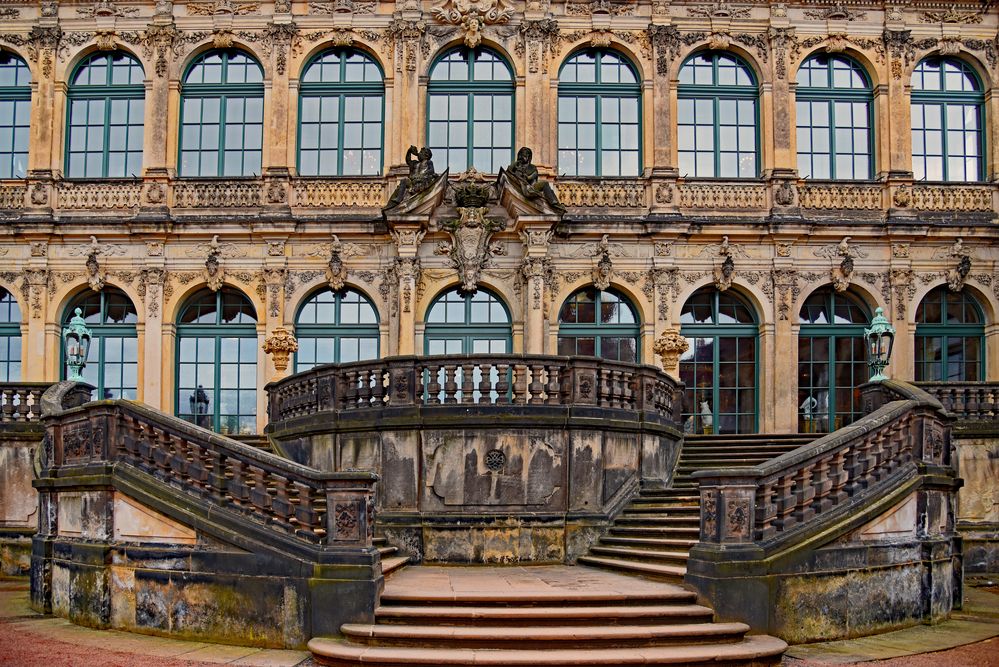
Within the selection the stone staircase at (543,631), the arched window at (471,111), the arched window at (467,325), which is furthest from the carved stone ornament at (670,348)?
the stone staircase at (543,631)

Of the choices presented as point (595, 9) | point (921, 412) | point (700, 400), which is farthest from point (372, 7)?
point (921, 412)

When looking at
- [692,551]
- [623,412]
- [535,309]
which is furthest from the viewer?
[535,309]

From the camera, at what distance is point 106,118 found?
85.8ft

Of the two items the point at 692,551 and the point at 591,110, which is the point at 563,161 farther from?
the point at 692,551

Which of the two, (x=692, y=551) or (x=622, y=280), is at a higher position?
(x=622, y=280)

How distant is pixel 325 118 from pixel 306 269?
11.9ft

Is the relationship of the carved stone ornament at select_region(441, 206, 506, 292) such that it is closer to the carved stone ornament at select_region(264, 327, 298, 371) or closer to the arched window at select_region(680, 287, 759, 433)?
the arched window at select_region(680, 287, 759, 433)

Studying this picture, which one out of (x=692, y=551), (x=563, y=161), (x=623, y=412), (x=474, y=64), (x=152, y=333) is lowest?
(x=692, y=551)

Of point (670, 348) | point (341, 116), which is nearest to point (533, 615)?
point (670, 348)

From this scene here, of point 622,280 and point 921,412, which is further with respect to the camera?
point 622,280

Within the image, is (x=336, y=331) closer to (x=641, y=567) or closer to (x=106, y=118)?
(x=106, y=118)

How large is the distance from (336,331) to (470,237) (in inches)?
146

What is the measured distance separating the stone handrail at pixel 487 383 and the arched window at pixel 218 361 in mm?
9343

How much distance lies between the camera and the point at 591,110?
85.2ft
